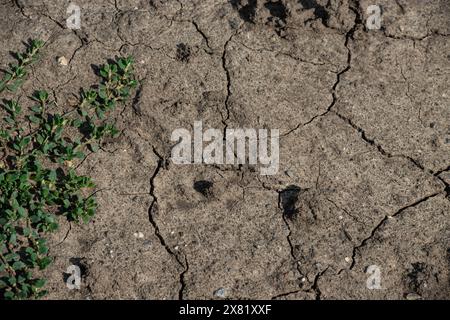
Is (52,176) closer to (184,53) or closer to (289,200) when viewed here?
(184,53)

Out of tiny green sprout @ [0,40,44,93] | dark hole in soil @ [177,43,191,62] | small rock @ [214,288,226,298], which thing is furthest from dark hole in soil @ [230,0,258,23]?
small rock @ [214,288,226,298]

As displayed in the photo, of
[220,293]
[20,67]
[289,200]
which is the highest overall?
[20,67]

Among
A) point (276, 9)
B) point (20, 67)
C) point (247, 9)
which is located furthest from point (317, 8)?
point (20, 67)

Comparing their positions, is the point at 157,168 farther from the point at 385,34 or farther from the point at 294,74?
the point at 385,34

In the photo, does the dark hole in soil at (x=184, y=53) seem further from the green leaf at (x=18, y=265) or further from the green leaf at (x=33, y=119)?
the green leaf at (x=18, y=265)

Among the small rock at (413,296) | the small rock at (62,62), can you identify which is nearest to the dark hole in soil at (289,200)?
the small rock at (413,296)

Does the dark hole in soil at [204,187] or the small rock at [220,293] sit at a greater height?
the dark hole in soil at [204,187]

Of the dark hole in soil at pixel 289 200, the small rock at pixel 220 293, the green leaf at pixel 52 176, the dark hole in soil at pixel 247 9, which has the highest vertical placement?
the dark hole in soil at pixel 247 9
